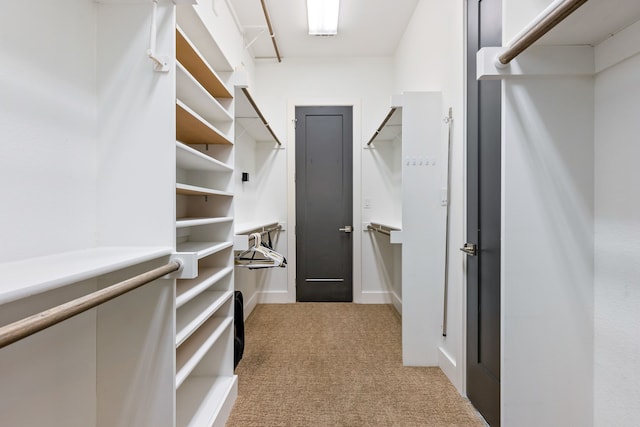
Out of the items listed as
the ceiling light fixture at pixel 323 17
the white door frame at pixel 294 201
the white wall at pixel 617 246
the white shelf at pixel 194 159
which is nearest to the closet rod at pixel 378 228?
the white door frame at pixel 294 201

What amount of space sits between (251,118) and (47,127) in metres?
1.85

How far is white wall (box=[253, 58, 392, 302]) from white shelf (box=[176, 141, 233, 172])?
1919 millimetres

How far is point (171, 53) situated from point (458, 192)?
170 cm

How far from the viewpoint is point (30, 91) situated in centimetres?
80

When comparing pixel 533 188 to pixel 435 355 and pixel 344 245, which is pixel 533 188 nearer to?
pixel 435 355

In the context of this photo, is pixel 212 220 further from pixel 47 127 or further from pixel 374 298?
pixel 374 298

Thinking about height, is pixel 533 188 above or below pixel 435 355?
above

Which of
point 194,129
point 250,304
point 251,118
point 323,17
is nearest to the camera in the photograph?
point 194,129

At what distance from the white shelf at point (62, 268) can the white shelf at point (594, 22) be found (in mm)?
1432

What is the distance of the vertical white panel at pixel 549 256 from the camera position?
99 centimetres

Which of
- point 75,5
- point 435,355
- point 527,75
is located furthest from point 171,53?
point 435,355

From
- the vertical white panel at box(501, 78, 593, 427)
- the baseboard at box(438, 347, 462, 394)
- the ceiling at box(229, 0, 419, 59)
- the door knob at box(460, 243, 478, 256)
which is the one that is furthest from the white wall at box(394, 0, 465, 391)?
the vertical white panel at box(501, 78, 593, 427)

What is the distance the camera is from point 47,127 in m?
0.85

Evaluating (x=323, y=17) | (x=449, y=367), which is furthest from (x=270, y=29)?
(x=449, y=367)
